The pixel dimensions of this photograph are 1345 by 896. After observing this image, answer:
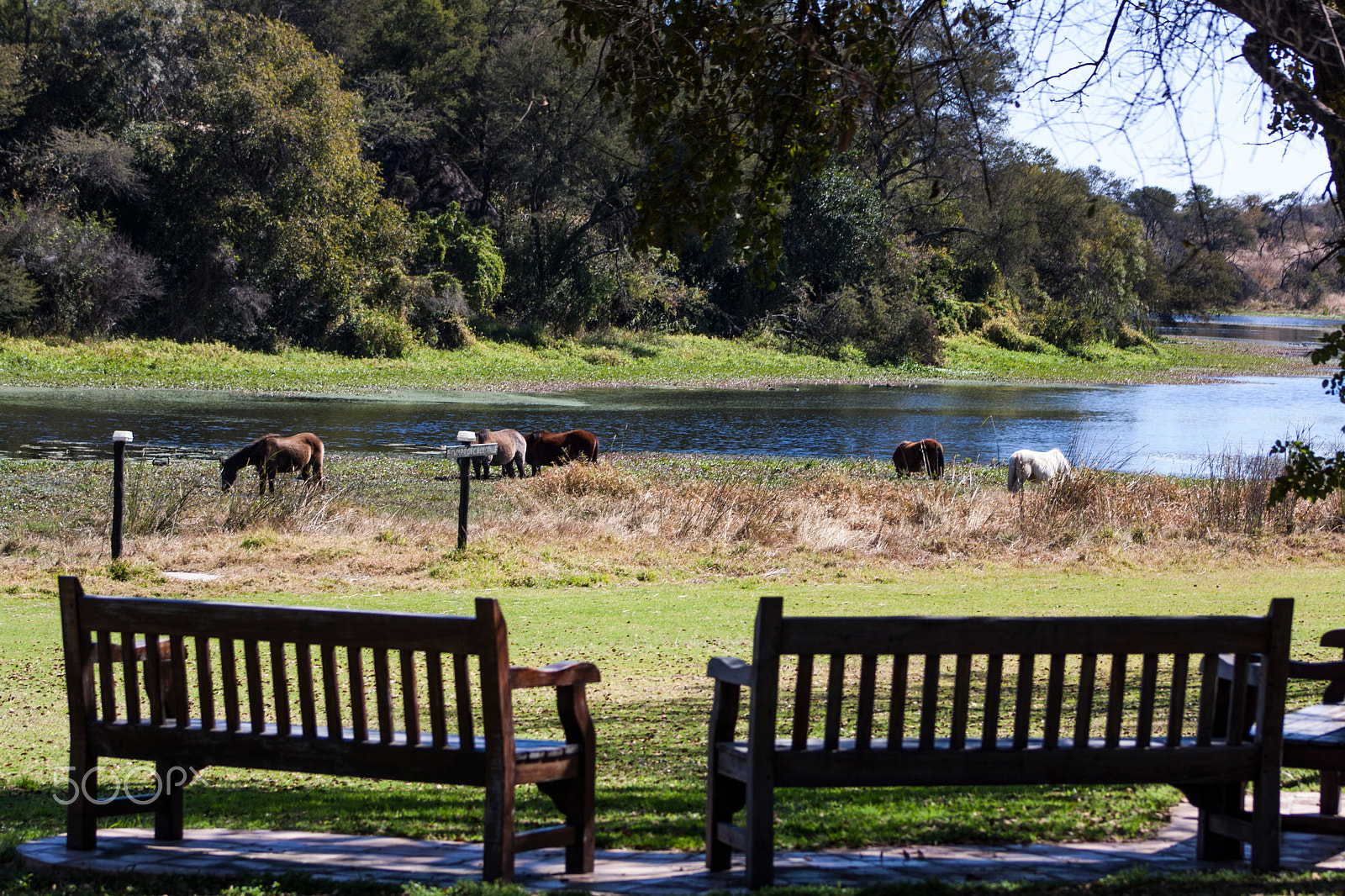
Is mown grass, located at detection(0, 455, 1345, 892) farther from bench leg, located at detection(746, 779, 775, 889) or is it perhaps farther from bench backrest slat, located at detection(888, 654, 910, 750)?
bench backrest slat, located at detection(888, 654, 910, 750)

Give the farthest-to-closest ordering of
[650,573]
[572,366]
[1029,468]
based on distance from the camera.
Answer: [572,366] < [1029,468] < [650,573]

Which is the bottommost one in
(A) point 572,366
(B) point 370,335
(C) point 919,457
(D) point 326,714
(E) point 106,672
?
(C) point 919,457

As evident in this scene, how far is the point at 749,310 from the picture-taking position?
61.1m

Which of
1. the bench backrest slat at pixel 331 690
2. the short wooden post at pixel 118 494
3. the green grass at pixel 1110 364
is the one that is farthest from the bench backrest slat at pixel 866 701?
the green grass at pixel 1110 364

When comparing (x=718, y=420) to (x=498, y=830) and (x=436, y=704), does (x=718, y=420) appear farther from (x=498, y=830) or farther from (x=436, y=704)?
(x=498, y=830)

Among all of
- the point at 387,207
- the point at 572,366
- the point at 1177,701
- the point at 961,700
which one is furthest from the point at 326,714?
the point at 572,366

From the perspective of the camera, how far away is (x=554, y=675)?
4445 mm

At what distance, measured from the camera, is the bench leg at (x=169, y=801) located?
188 inches

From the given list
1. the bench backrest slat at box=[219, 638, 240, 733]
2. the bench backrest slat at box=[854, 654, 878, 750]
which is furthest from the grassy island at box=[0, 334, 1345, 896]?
the bench backrest slat at box=[854, 654, 878, 750]

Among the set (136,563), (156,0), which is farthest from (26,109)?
(136,563)

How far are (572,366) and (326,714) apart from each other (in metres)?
46.2

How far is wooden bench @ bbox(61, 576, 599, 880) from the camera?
14.0ft

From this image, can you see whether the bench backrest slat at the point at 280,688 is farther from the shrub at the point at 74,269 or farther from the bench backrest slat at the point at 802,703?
the shrub at the point at 74,269

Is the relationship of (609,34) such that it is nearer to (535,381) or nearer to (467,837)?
→ (467,837)
